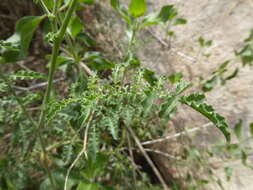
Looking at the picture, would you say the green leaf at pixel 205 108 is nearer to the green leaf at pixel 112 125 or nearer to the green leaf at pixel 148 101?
the green leaf at pixel 148 101

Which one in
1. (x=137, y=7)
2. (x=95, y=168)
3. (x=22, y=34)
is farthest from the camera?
(x=95, y=168)

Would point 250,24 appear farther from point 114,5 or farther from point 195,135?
point 114,5

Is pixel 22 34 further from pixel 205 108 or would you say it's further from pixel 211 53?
pixel 211 53

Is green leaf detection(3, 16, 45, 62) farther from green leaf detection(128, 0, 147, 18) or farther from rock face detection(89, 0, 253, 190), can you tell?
rock face detection(89, 0, 253, 190)

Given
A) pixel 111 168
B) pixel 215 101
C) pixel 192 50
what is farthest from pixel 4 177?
pixel 192 50

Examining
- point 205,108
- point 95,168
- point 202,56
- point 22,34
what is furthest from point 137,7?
point 202,56

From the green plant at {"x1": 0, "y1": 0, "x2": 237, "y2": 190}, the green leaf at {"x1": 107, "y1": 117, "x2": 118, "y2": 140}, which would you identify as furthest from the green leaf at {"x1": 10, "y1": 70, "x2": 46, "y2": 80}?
the green leaf at {"x1": 107, "y1": 117, "x2": 118, "y2": 140}

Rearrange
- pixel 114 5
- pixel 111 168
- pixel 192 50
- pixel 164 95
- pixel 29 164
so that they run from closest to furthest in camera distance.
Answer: pixel 164 95 → pixel 114 5 → pixel 29 164 → pixel 111 168 → pixel 192 50
